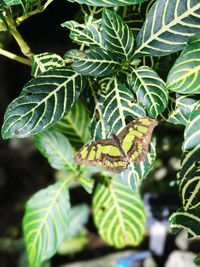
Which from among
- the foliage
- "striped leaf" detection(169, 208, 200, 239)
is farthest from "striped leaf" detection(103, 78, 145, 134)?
"striped leaf" detection(169, 208, 200, 239)

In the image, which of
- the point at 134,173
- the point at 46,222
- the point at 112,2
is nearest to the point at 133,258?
the point at 46,222

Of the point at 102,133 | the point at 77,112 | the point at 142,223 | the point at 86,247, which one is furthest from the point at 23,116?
the point at 86,247

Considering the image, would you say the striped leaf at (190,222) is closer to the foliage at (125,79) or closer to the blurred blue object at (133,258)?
the foliage at (125,79)

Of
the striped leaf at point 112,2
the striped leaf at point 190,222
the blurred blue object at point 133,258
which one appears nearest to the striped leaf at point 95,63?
the striped leaf at point 112,2

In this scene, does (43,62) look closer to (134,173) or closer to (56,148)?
(134,173)

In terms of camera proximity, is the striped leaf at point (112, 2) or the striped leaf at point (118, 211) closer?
the striped leaf at point (112, 2)
